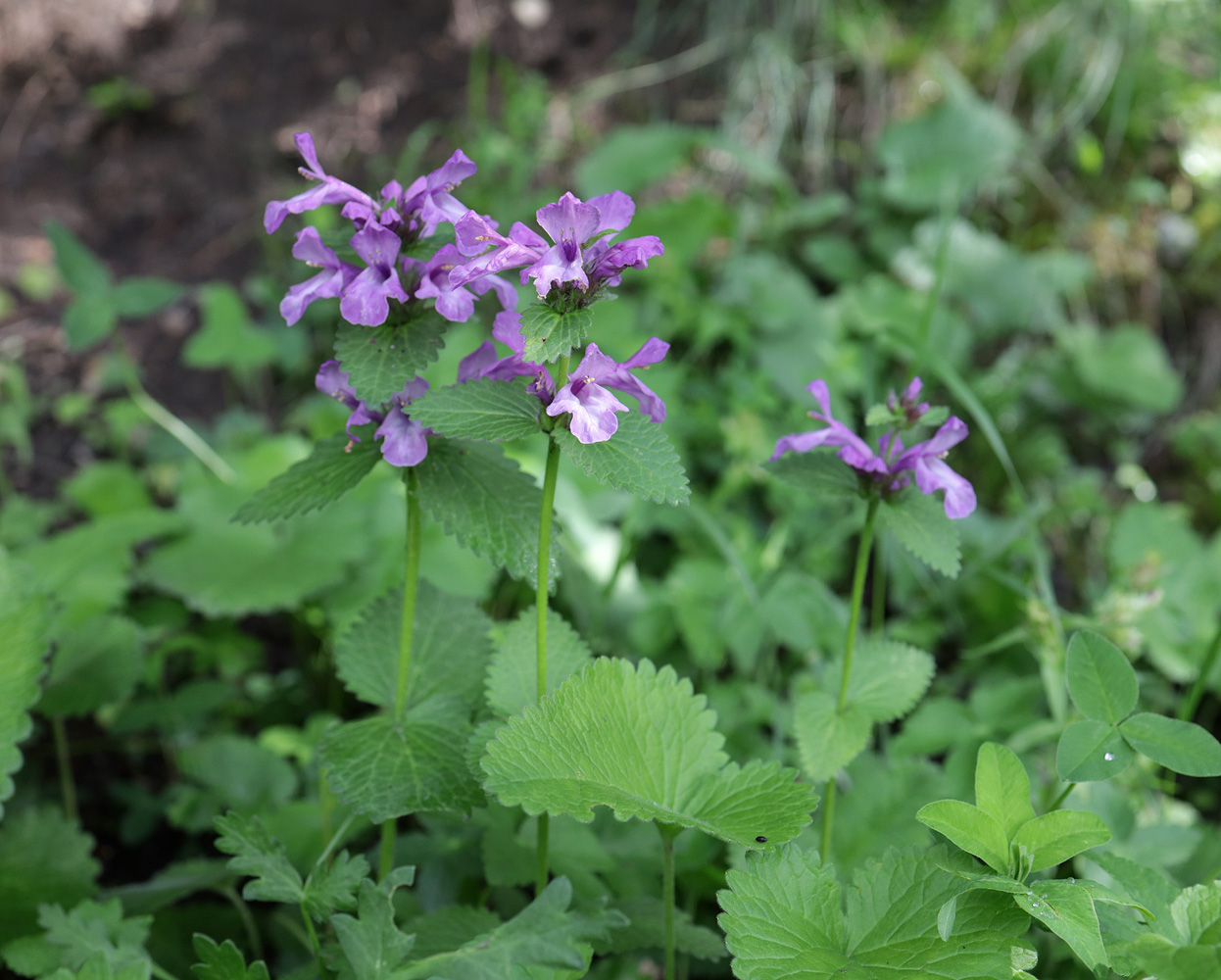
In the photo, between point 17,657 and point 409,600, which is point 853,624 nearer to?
point 409,600

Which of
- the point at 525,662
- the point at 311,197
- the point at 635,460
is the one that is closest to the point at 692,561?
the point at 525,662

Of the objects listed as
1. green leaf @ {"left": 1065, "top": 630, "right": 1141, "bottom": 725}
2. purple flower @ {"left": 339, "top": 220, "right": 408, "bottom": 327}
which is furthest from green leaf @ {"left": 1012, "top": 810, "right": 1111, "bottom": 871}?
purple flower @ {"left": 339, "top": 220, "right": 408, "bottom": 327}

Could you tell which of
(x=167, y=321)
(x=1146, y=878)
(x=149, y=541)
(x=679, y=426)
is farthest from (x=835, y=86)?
(x=1146, y=878)

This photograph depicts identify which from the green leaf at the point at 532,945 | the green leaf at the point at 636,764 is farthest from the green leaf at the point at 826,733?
the green leaf at the point at 532,945

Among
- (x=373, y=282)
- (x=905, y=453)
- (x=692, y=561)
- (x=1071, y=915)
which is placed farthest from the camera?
(x=692, y=561)

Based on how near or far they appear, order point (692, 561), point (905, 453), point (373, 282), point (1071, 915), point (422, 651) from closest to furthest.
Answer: point (1071, 915) → point (373, 282) → point (905, 453) → point (422, 651) → point (692, 561)

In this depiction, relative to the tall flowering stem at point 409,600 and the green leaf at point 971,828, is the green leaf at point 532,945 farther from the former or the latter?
the green leaf at point 971,828

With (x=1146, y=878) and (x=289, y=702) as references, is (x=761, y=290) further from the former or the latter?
(x=1146, y=878)
